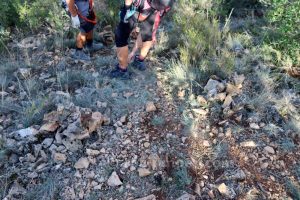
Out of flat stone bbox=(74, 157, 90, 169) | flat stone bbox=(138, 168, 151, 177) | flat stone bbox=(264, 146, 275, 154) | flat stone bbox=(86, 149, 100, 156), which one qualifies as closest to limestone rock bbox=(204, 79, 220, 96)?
flat stone bbox=(264, 146, 275, 154)

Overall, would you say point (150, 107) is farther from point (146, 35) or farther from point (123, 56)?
point (146, 35)

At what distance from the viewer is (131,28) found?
3.77 meters

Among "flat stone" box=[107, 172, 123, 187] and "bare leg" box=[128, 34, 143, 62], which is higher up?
"bare leg" box=[128, 34, 143, 62]

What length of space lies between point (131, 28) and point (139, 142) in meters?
1.34

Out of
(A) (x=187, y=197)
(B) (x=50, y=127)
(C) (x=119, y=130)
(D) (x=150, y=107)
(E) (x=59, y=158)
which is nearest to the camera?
(A) (x=187, y=197)

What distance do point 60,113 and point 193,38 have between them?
1839 mm

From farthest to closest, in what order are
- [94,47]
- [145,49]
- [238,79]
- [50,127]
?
1. [94,47]
2. [145,49]
3. [238,79]
4. [50,127]

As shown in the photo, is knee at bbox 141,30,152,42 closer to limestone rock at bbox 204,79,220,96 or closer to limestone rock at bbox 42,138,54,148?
limestone rock at bbox 204,79,220,96

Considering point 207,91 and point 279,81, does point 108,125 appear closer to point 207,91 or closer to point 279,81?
point 207,91

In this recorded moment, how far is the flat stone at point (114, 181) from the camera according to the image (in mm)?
2795

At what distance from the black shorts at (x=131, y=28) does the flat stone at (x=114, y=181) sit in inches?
62.3

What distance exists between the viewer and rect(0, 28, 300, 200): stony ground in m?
2.80

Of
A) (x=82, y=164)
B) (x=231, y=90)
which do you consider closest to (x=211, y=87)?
(x=231, y=90)

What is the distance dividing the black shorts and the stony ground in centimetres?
46
